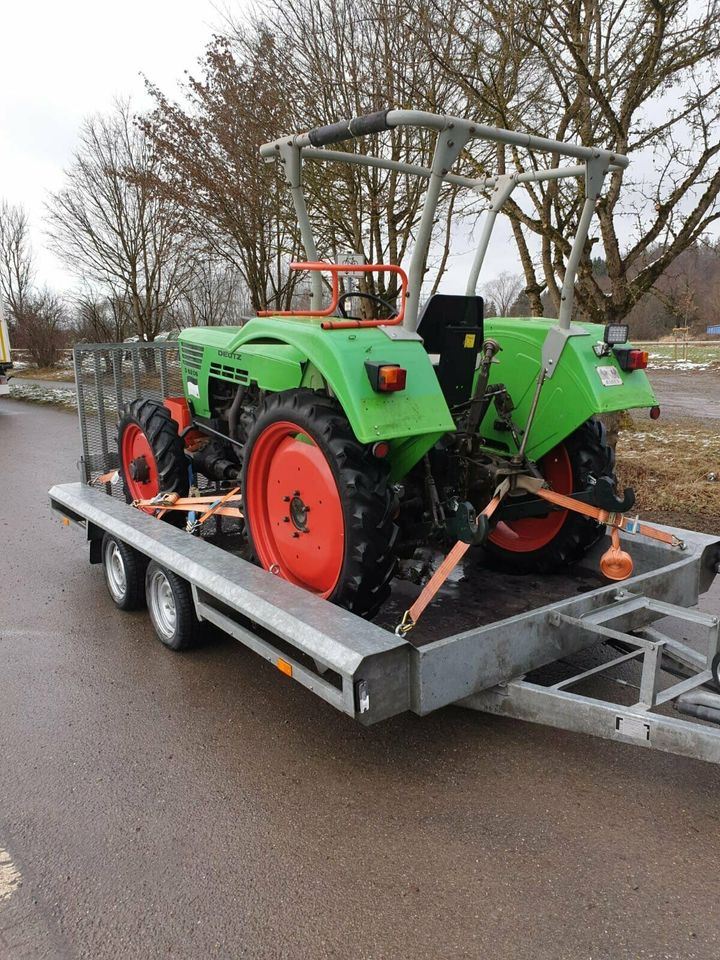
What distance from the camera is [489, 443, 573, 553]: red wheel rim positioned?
410cm

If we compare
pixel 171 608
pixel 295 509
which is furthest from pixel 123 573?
pixel 295 509

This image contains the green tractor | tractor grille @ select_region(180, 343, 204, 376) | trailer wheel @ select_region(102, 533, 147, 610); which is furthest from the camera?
tractor grille @ select_region(180, 343, 204, 376)

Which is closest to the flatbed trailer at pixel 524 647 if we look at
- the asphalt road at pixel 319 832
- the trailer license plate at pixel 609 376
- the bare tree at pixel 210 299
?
the asphalt road at pixel 319 832

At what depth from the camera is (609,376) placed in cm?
367

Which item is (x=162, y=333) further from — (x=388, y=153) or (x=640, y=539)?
(x=640, y=539)

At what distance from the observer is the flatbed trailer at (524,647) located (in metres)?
2.53

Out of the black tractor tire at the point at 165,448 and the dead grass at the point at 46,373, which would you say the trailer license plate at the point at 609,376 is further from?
the dead grass at the point at 46,373

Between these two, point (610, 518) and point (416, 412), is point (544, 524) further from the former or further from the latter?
point (416, 412)

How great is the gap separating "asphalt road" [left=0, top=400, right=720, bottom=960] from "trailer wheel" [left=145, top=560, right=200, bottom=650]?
24 centimetres

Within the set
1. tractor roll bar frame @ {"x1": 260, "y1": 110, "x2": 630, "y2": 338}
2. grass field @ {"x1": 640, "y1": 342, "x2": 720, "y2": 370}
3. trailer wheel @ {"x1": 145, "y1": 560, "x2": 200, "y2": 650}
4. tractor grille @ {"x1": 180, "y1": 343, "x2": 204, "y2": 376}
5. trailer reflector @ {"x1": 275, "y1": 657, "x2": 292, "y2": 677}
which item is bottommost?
trailer wheel @ {"x1": 145, "y1": 560, "x2": 200, "y2": 650}

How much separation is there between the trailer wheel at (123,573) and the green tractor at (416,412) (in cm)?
101

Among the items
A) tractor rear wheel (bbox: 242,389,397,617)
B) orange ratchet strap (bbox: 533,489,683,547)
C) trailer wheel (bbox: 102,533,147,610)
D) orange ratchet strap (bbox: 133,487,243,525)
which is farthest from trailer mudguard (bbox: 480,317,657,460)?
trailer wheel (bbox: 102,533,147,610)

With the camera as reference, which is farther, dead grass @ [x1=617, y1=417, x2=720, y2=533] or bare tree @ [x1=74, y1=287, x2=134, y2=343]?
bare tree @ [x1=74, y1=287, x2=134, y2=343]

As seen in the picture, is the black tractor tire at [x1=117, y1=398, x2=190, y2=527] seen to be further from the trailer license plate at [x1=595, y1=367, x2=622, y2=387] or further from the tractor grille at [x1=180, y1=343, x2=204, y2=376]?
the trailer license plate at [x1=595, y1=367, x2=622, y2=387]
